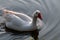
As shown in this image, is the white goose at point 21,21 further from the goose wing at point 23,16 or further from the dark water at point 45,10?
the dark water at point 45,10

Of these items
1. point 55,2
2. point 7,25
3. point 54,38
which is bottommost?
point 54,38

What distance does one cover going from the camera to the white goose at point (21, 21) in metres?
3.44

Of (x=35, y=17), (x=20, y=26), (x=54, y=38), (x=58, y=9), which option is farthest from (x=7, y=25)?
(x=58, y=9)

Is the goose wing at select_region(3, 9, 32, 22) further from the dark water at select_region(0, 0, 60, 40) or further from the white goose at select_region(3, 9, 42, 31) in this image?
the dark water at select_region(0, 0, 60, 40)

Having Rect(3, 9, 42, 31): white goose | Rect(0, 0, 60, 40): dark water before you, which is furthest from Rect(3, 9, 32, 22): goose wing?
Rect(0, 0, 60, 40): dark water

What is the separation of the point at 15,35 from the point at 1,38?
25 cm

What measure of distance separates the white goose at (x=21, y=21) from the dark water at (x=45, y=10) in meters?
0.22

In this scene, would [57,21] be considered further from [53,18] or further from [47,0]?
[47,0]

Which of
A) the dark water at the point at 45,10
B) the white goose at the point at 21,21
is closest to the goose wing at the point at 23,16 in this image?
the white goose at the point at 21,21

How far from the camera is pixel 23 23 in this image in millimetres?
3459

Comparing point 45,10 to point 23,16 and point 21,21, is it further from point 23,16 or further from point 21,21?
point 21,21

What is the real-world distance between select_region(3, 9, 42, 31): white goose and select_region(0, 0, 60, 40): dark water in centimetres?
22

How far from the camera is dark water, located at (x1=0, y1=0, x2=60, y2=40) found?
340 cm

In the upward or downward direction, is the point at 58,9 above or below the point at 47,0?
below
